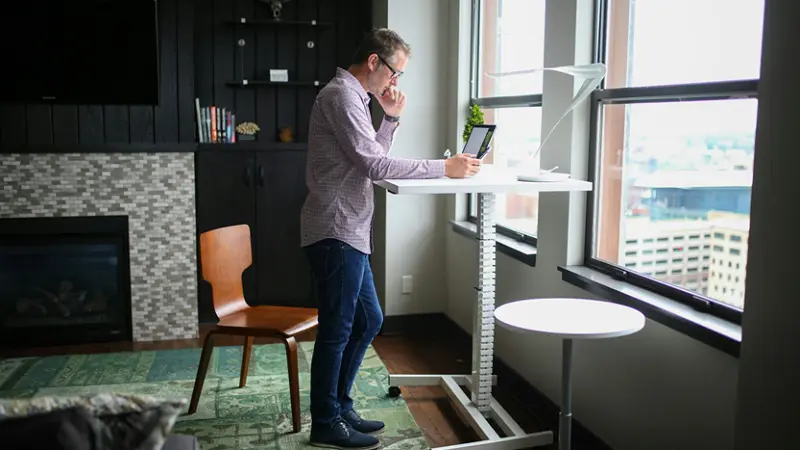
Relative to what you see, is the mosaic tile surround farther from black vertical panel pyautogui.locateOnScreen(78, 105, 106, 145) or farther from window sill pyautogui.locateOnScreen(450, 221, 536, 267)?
window sill pyautogui.locateOnScreen(450, 221, 536, 267)

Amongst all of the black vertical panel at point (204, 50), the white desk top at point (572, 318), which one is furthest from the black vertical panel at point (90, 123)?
the white desk top at point (572, 318)

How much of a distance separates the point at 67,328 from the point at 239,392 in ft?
4.53

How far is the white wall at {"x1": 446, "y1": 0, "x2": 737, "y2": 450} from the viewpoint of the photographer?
7.59 ft

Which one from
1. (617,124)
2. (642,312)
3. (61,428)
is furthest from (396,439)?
(61,428)

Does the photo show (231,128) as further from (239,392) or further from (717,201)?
(717,201)

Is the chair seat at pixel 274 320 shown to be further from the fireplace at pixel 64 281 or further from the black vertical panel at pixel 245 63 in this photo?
the black vertical panel at pixel 245 63

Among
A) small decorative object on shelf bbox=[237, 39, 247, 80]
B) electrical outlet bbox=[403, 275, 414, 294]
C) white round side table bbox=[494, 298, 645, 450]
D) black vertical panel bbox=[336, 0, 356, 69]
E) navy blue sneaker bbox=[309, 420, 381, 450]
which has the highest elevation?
black vertical panel bbox=[336, 0, 356, 69]

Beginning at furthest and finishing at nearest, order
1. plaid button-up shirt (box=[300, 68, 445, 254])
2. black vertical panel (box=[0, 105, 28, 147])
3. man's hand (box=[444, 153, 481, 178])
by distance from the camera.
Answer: black vertical panel (box=[0, 105, 28, 147]) → man's hand (box=[444, 153, 481, 178]) → plaid button-up shirt (box=[300, 68, 445, 254])

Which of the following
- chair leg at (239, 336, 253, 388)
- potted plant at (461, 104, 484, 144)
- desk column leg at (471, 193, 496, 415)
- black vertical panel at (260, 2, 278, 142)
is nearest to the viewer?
desk column leg at (471, 193, 496, 415)

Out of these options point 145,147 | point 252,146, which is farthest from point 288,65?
point 145,147

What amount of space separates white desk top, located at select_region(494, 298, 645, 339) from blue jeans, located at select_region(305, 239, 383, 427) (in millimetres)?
603

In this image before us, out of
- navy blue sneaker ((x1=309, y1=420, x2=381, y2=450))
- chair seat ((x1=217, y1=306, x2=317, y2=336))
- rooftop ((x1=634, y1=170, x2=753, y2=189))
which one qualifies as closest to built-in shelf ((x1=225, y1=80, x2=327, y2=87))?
chair seat ((x1=217, y1=306, x2=317, y2=336))

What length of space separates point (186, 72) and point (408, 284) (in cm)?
171

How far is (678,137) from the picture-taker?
2557 mm
